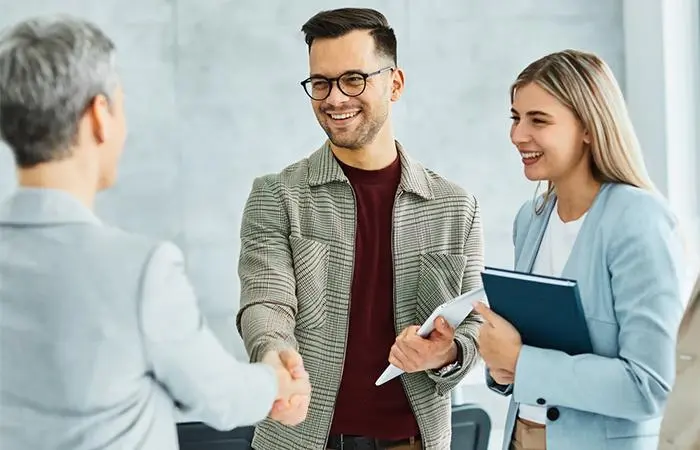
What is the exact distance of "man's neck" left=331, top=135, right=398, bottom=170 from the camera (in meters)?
2.13

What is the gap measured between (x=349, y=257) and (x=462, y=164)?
1356 mm

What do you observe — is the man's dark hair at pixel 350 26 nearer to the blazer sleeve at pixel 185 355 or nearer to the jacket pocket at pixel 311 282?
the jacket pocket at pixel 311 282

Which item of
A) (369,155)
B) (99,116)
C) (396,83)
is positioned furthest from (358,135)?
(99,116)

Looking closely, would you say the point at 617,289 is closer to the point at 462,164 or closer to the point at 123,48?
the point at 462,164

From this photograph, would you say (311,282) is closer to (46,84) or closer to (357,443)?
(357,443)

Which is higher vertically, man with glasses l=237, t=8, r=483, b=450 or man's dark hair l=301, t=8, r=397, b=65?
man's dark hair l=301, t=8, r=397, b=65

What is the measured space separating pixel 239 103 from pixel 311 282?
1312mm

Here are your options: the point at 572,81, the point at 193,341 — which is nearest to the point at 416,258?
the point at 572,81

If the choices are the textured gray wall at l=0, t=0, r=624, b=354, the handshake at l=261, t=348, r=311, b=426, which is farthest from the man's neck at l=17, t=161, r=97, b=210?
the textured gray wall at l=0, t=0, r=624, b=354

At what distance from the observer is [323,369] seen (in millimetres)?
1991

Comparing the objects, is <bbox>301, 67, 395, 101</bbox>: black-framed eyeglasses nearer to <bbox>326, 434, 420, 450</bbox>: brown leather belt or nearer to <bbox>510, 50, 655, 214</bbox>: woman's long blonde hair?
<bbox>510, 50, 655, 214</bbox>: woman's long blonde hair

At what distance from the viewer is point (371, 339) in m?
2.04

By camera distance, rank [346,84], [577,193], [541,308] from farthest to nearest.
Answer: [346,84] → [577,193] → [541,308]

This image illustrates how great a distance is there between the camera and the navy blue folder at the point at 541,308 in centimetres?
161
